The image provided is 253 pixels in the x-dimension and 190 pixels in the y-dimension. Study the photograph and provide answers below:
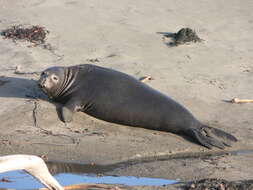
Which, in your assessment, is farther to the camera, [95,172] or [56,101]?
[56,101]

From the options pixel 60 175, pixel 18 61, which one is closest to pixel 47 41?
pixel 18 61

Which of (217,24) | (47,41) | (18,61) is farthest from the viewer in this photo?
(217,24)

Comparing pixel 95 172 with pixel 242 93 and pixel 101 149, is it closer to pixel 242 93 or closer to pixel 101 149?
pixel 101 149

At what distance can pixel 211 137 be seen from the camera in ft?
24.5

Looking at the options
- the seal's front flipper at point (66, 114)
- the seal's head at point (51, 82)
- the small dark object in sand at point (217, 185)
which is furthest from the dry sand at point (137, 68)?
the small dark object in sand at point (217, 185)

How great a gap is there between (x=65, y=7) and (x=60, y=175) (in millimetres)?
5847

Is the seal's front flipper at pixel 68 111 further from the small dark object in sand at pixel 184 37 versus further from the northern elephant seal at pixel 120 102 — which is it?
the small dark object in sand at pixel 184 37

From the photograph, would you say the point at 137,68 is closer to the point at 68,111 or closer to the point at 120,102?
the point at 120,102

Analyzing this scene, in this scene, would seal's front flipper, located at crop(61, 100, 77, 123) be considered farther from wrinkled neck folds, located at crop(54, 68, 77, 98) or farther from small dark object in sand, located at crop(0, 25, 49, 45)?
small dark object in sand, located at crop(0, 25, 49, 45)

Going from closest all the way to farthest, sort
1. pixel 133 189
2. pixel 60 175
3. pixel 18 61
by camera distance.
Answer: pixel 133 189
pixel 60 175
pixel 18 61

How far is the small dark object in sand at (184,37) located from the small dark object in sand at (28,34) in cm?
191

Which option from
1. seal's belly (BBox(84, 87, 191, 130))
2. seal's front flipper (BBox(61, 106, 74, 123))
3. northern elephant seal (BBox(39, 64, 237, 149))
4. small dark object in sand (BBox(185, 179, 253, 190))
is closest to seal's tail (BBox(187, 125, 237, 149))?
northern elephant seal (BBox(39, 64, 237, 149))

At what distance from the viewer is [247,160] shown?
699 cm

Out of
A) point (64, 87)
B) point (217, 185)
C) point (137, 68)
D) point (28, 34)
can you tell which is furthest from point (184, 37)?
point (217, 185)
